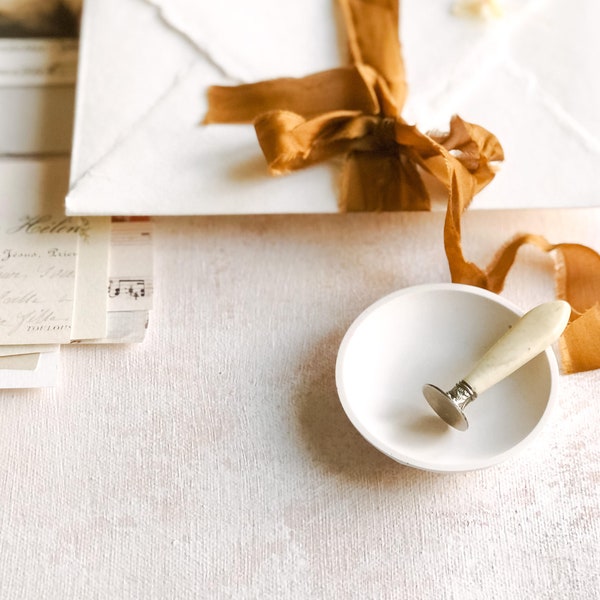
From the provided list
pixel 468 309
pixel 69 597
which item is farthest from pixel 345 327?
pixel 69 597

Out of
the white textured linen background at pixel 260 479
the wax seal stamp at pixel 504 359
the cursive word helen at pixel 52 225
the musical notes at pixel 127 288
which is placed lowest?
the white textured linen background at pixel 260 479

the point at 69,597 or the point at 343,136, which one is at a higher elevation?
the point at 343,136

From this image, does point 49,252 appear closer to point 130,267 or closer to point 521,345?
point 130,267

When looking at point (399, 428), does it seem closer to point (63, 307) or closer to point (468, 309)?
point (468, 309)

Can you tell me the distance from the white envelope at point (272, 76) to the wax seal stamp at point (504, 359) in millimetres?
98

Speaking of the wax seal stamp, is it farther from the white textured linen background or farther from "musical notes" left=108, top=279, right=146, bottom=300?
"musical notes" left=108, top=279, right=146, bottom=300

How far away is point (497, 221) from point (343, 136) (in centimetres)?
11

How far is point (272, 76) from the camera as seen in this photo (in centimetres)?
50

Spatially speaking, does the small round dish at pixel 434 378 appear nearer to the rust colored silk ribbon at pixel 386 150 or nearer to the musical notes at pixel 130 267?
the rust colored silk ribbon at pixel 386 150

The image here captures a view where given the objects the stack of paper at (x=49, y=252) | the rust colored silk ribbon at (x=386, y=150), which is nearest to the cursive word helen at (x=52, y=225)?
the stack of paper at (x=49, y=252)

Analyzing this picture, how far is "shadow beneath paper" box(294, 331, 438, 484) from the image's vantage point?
1.28ft

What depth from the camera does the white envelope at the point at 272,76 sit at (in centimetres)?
46

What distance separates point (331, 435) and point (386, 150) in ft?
0.60

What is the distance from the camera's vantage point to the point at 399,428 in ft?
1.29
